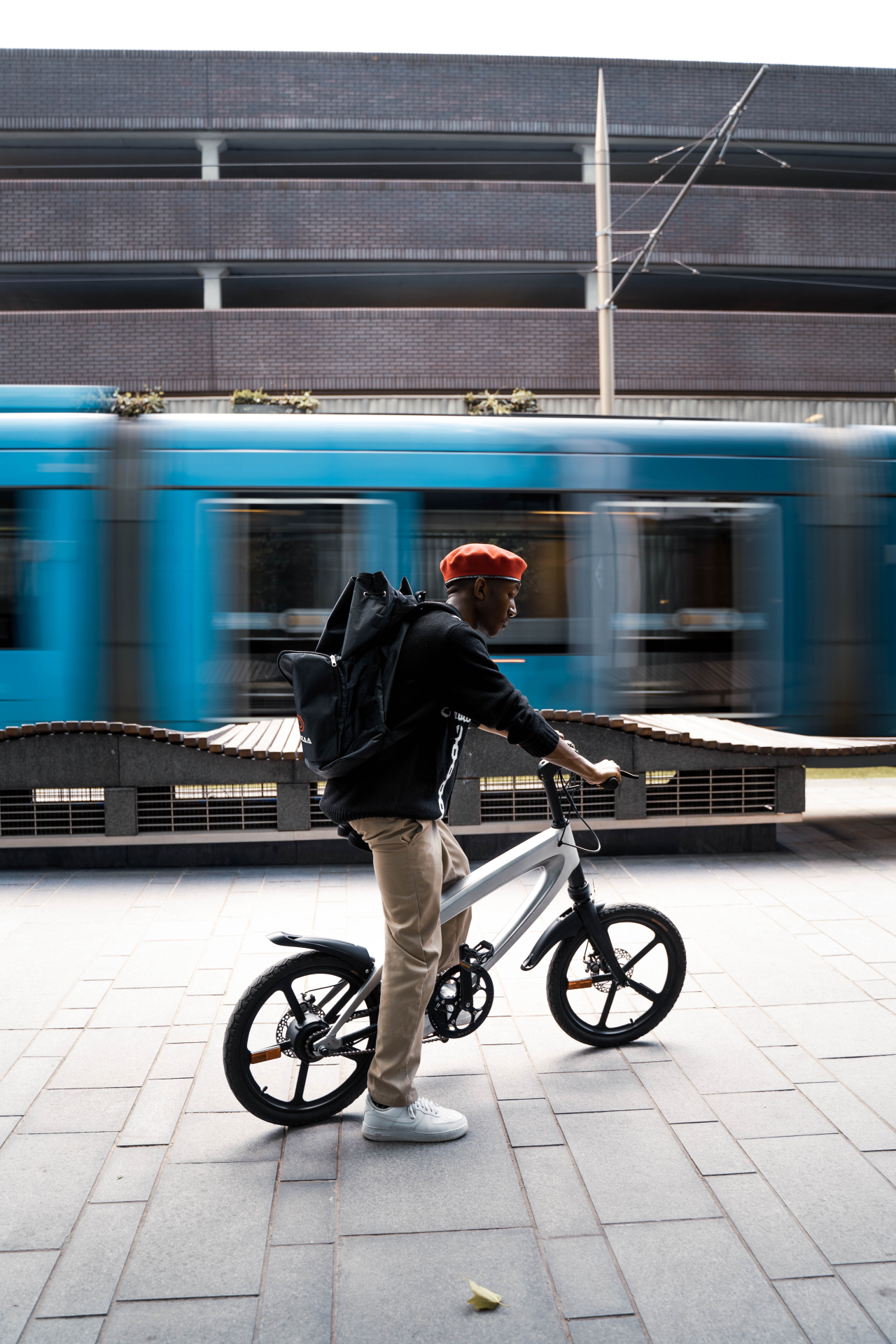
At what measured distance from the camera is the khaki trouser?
302cm

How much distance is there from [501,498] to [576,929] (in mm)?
5687

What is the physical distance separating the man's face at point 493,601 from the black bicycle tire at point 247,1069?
1.14 meters

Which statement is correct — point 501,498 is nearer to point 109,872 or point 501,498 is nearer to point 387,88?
point 109,872

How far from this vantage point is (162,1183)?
9.68ft

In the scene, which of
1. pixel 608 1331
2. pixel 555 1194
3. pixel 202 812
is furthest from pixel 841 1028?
pixel 202 812

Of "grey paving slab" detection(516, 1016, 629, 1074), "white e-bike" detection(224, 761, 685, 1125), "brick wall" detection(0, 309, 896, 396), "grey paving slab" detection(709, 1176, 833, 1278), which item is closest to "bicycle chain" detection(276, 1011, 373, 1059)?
"white e-bike" detection(224, 761, 685, 1125)

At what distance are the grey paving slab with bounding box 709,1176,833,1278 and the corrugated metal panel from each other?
2146 cm

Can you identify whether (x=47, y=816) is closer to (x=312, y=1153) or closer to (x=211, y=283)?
(x=312, y=1153)

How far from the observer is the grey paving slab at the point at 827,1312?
2.30m

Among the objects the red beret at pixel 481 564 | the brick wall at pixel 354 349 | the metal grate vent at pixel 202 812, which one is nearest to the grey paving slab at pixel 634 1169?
the red beret at pixel 481 564

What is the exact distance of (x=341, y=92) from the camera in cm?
2564

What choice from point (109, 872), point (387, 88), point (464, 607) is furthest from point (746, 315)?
point (464, 607)

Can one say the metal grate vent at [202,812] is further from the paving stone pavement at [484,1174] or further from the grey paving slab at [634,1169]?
the grey paving slab at [634,1169]

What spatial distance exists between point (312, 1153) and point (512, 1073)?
0.82 meters
